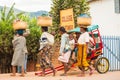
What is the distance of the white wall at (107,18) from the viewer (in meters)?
30.4

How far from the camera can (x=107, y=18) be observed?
30.9m

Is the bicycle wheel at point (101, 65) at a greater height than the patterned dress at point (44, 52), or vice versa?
the patterned dress at point (44, 52)

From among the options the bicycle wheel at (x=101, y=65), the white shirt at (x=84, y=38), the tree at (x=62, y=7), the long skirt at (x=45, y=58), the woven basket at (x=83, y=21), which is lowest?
the bicycle wheel at (x=101, y=65)

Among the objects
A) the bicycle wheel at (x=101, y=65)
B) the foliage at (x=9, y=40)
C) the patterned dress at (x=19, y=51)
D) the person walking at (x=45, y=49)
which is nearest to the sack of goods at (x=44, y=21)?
the person walking at (x=45, y=49)

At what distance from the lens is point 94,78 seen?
16.1 m

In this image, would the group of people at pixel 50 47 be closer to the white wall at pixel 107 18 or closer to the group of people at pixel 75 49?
the group of people at pixel 75 49

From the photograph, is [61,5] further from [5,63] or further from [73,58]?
[73,58]

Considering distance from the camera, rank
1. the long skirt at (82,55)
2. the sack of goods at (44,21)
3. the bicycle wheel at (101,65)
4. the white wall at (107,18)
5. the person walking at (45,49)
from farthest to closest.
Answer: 1. the white wall at (107,18)
2. the bicycle wheel at (101,65)
3. the sack of goods at (44,21)
4. the long skirt at (82,55)
5. the person walking at (45,49)

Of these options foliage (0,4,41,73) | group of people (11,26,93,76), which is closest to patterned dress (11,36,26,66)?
group of people (11,26,93,76)

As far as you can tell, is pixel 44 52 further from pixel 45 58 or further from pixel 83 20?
pixel 83 20

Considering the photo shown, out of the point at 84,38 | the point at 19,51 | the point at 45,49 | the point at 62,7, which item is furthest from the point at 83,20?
the point at 62,7

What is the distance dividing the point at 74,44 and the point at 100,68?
5.68 feet

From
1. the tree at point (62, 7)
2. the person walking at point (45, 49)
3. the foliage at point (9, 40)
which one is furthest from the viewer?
the tree at point (62, 7)

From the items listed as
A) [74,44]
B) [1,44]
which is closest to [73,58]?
[74,44]
